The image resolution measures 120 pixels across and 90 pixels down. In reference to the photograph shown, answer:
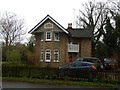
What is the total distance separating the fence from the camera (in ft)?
47.3

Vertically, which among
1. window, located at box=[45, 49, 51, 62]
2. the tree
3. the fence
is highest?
the tree

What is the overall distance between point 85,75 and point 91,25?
32497 millimetres

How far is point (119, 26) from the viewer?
28.5 metres

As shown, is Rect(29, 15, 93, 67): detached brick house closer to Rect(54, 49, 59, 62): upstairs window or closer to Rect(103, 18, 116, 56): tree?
Rect(54, 49, 59, 62): upstairs window

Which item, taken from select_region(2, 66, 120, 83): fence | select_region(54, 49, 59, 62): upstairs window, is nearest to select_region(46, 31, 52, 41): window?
select_region(54, 49, 59, 62): upstairs window

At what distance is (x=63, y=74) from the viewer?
1573cm

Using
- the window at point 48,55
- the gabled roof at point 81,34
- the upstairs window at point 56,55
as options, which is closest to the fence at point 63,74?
the window at point 48,55

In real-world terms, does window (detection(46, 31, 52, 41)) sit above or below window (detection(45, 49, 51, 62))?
above

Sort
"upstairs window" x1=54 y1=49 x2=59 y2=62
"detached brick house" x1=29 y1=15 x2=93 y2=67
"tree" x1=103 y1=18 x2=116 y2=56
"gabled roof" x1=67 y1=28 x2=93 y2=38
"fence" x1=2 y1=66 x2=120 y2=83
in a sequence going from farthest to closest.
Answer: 1. "gabled roof" x1=67 y1=28 x2=93 y2=38
2. "tree" x1=103 y1=18 x2=116 y2=56
3. "upstairs window" x1=54 y1=49 x2=59 y2=62
4. "detached brick house" x1=29 y1=15 x2=93 y2=67
5. "fence" x1=2 y1=66 x2=120 y2=83

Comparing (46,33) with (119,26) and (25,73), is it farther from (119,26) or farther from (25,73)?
(25,73)

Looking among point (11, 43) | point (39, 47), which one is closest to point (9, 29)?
point (11, 43)

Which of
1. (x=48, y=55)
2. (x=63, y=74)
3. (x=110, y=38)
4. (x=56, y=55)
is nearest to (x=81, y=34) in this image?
(x=110, y=38)

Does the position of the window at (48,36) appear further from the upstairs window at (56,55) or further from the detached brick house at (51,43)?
the upstairs window at (56,55)

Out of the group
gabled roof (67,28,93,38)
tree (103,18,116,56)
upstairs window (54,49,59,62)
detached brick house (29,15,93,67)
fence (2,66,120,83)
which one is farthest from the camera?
gabled roof (67,28,93,38)
